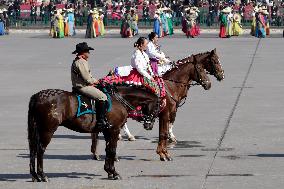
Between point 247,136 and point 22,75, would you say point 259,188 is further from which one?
point 22,75

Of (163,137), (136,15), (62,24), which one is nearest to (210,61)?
(163,137)

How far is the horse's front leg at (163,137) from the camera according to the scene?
64.4 feet

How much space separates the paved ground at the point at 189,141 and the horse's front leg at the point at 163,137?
16 centimetres

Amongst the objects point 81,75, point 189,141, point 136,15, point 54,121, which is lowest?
point 136,15

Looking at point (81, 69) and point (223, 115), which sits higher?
point (81, 69)

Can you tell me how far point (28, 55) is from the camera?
45.4 metres

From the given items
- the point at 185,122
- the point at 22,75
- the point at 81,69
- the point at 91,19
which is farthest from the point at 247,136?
the point at 91,19

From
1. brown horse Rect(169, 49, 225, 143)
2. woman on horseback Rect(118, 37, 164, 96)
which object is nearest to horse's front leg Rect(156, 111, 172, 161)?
woman on horseback Rect(118, 37, 164, 96)

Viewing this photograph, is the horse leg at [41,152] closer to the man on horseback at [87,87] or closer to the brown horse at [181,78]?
the man on horseback at [87,87]

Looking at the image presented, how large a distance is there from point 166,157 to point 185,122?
17.6ft

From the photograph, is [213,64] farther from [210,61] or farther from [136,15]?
[136,15]

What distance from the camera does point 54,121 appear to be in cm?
1747

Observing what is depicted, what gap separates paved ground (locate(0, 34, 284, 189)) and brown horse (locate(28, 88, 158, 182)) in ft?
1.00

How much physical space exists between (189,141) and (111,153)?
14.1 ft
